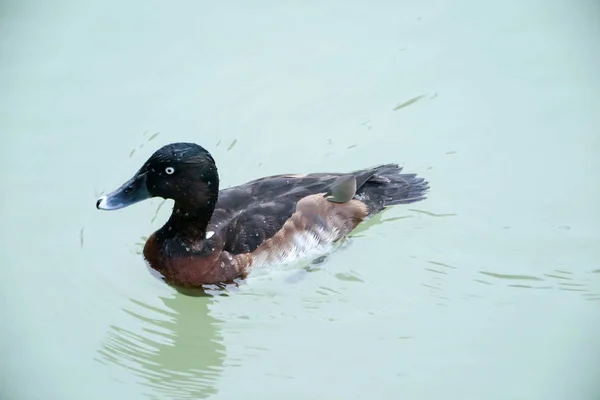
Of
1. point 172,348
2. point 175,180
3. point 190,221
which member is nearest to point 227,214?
point 190,221

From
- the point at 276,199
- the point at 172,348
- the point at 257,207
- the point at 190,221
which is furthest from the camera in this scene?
the point at 276,199

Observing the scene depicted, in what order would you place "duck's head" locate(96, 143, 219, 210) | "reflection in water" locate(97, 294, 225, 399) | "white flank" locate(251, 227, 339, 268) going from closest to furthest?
"reflection in water" locate(97, 294, 225, 399)
"duck's head" locate(96, 143, 219, 210)
"white flank" locate(251, 227, 339, 268)

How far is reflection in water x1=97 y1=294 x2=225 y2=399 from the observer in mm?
7410

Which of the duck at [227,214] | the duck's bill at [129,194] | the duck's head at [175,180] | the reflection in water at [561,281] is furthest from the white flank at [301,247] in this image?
the reflection in water at [561,281]

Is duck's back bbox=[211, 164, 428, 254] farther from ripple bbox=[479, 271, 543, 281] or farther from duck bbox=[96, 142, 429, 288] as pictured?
ripple bbox=[479, 271, 543, 281]

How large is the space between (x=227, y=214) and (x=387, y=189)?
58.4 inches

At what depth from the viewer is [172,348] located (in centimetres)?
767

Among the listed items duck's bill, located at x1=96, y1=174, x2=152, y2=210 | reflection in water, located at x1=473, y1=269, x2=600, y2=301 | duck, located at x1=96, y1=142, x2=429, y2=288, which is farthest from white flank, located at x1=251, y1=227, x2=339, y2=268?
reflection in water, located at x1=473, y1=269, x2=600, y2=301

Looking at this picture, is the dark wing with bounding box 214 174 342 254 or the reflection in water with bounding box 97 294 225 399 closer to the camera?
the reflection in water with bounding box 97 294 225 399

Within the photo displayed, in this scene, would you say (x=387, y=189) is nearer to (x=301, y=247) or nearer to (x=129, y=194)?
(x=301, y=247)

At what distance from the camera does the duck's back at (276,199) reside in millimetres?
8133

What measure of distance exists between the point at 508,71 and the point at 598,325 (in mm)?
3332

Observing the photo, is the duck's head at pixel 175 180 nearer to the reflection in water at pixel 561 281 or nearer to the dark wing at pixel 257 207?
the dark wing at pixel 257 207

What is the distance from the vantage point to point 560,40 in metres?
10.7
